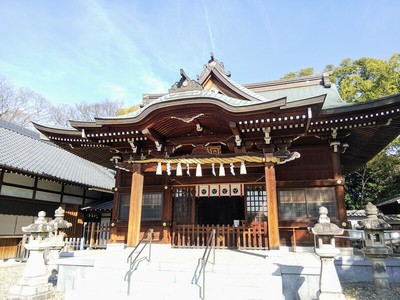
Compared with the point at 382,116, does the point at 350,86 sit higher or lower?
higher

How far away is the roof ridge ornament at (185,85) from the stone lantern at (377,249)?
568cm

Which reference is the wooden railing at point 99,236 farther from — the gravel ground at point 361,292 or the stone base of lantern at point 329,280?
the stone base of lantern at point 329,280

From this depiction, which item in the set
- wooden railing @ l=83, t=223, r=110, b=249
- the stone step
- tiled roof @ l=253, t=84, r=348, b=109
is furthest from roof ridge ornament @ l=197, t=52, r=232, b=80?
the stone step

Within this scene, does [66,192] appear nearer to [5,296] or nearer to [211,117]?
[5,296]

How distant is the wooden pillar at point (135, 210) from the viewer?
8.27 m

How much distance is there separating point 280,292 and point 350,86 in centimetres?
2316

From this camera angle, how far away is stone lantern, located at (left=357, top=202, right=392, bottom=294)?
6.16m

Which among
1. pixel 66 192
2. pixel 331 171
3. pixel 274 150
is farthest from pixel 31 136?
pixel 331 171

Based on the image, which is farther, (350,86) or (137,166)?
(350,86)

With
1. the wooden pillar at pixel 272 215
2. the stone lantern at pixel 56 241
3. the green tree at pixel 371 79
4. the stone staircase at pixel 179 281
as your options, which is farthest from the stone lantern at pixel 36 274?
the green tree at pixel 371 79

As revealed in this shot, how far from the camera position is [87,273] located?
22.7ft

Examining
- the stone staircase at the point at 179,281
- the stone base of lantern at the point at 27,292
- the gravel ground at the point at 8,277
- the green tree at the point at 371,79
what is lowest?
the gravel ground at the point at 8,277

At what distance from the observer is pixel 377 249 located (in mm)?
6316

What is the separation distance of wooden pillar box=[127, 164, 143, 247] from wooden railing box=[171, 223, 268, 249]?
178 cm
